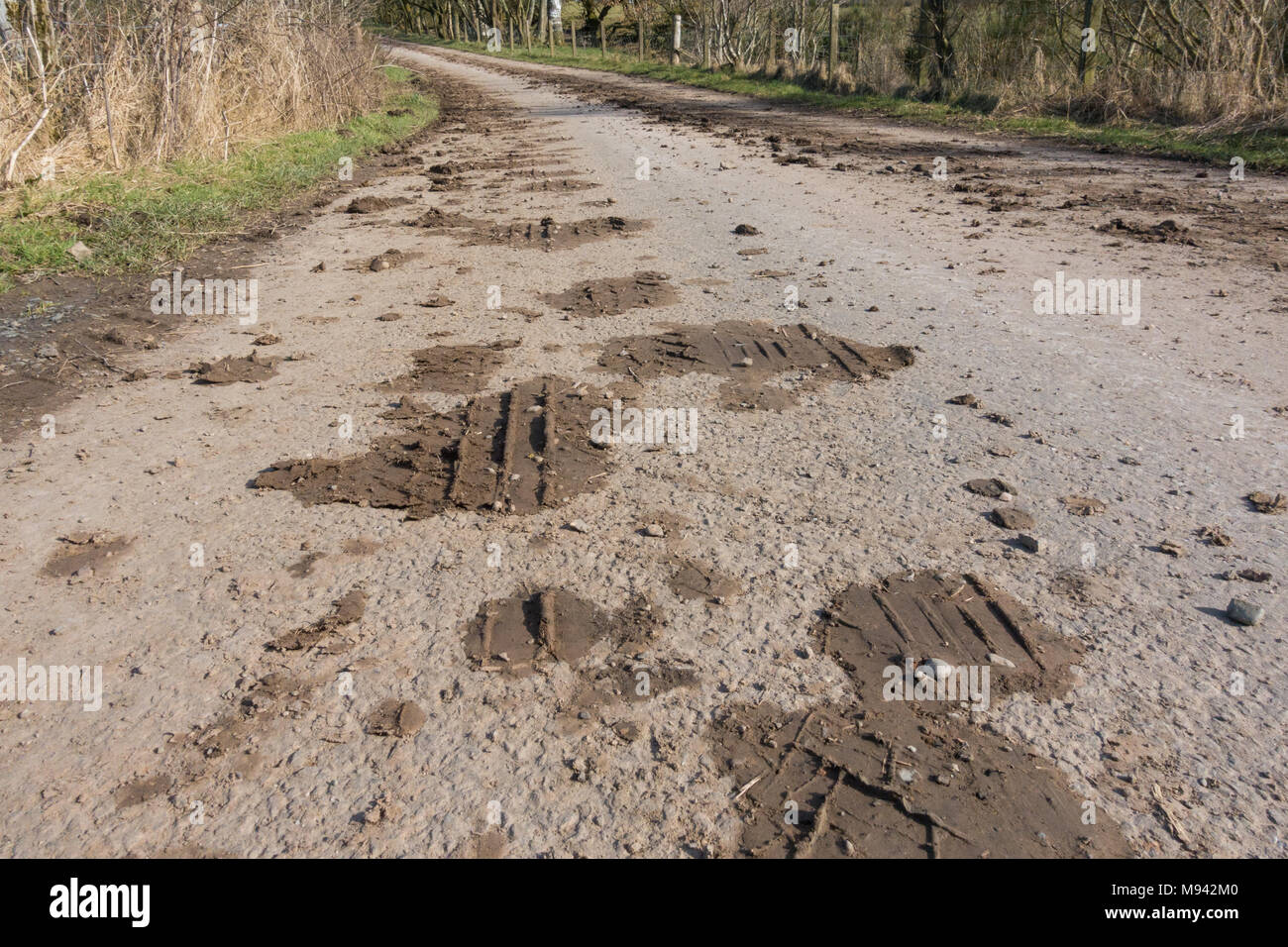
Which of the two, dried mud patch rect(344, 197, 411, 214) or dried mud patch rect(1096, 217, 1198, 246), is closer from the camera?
dried mud patch rect(1096, 217, 1198, 246)

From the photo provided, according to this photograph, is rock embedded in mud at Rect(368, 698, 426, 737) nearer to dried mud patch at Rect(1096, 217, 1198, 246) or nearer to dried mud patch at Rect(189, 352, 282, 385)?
dried mud patch at Rect(189, 352, 282, 385)

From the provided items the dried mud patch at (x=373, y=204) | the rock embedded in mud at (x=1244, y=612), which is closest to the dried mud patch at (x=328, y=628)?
the rock embedded in mud at (x=1244, y=612)

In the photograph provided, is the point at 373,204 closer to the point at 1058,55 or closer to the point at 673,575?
the point at 673,575

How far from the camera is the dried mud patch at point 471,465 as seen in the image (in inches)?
145

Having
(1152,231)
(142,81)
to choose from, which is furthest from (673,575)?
(142,81)

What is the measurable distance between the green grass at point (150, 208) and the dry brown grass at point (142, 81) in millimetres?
411

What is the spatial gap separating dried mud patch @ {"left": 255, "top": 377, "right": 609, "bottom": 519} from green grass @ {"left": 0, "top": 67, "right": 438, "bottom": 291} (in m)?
4.50

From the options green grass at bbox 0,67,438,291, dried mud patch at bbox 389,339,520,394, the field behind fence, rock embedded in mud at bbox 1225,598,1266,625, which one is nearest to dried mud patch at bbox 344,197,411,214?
green grass at bbox 0,67,438,291

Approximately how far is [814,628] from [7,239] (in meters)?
7.95

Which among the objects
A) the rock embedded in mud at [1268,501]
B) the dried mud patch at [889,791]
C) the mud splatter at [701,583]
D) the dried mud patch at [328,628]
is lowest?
the dried mud patch at [889,791]

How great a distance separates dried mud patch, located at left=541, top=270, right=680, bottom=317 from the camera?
599cm

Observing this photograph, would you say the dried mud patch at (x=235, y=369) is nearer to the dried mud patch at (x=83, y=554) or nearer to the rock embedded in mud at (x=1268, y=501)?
the dried mud patch at (x=83, y=554)

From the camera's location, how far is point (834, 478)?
377 cm

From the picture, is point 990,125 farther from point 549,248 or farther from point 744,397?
point 744,397
